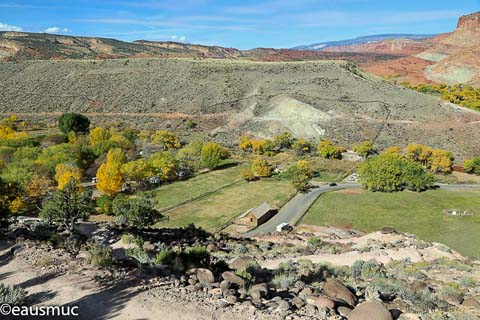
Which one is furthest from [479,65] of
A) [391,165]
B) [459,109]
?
[391,165]

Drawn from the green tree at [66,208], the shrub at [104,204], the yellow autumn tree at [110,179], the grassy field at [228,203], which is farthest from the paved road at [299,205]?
the yellow autumn tree at [110,179]

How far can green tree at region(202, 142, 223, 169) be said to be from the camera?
63.4m

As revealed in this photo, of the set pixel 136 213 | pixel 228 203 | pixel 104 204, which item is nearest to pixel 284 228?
pixel 228 203

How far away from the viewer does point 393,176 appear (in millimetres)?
53906

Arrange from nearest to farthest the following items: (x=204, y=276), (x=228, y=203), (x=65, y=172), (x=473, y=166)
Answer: (x=204, y=276)
(x=65, y=172)
(x=228, y=203)
(x=473, y=166)

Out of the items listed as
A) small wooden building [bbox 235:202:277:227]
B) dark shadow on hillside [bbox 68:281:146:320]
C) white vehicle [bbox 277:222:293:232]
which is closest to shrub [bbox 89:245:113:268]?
dark shadow on hillside [bbox 68:281:146:320]

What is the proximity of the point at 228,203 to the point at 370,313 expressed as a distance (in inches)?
1508

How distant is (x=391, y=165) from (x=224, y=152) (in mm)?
28158


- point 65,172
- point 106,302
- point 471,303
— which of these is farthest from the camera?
point 65,172

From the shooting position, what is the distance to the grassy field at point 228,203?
1734 inches

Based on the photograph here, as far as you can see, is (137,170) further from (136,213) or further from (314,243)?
(314,243)

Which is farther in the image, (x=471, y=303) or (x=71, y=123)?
(x=71, y=123)

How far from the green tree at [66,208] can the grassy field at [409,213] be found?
26.0 m

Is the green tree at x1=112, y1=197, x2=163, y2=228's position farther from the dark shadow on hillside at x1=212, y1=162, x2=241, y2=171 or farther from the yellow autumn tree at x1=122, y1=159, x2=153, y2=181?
the dark shadow on hillside at x1=212, y1=162, x2=241, y2=171
